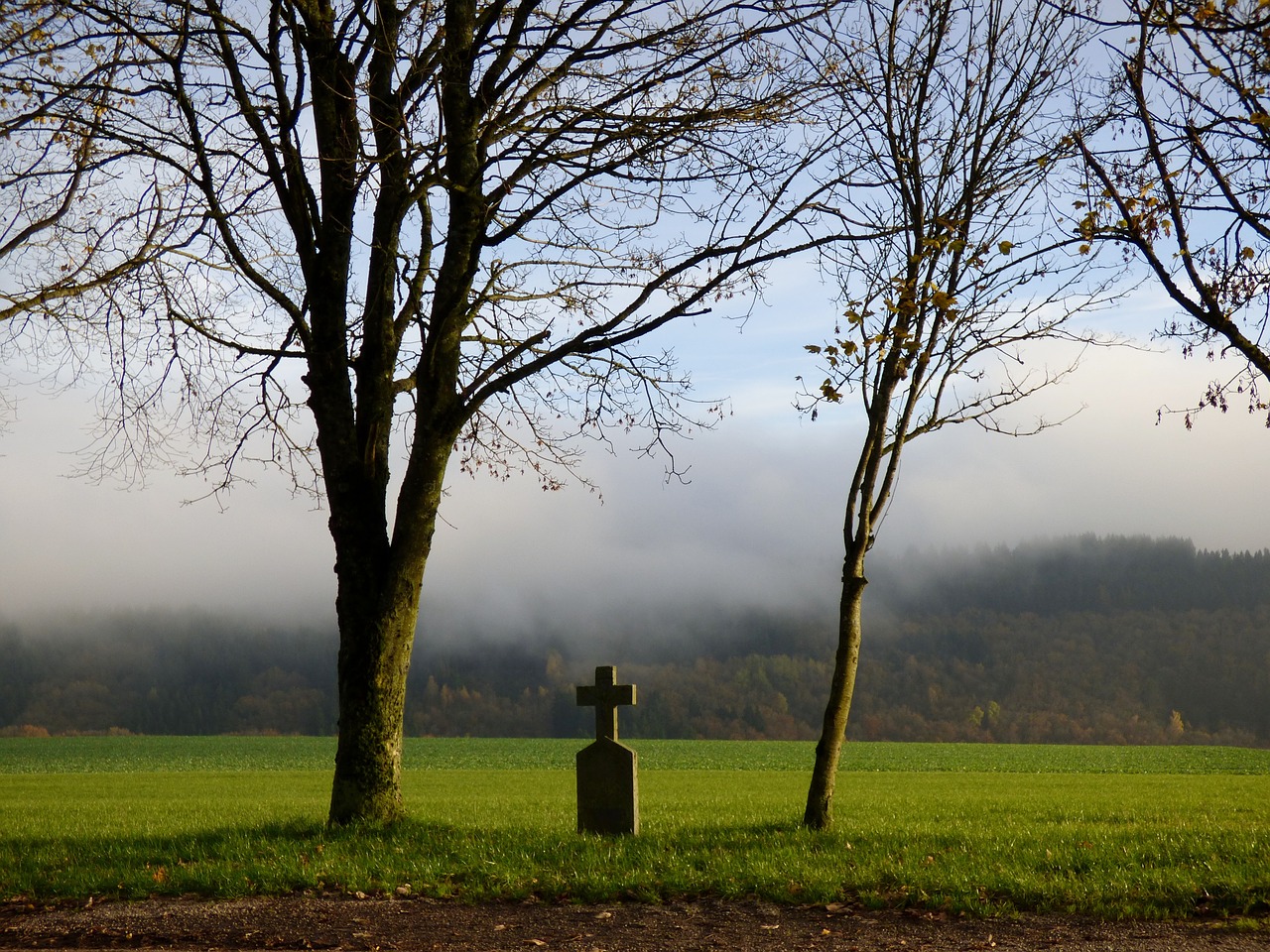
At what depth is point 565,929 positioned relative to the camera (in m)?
7.26

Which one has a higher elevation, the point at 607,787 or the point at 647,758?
the point at 607,787

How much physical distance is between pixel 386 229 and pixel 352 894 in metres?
7.18

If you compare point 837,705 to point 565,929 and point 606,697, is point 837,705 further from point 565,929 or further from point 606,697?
point 565,929

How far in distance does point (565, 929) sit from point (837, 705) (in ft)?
15.3

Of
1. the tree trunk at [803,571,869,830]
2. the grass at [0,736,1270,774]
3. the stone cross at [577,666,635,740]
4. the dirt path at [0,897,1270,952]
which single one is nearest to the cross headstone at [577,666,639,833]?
the stone cross at [577,666,635,740]

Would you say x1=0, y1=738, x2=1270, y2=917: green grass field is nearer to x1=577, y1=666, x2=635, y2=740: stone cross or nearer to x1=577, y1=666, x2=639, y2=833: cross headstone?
x1=577, y1=666, x2=639, y2=833: cross headstone

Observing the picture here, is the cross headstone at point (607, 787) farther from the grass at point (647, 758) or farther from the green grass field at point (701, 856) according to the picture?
the grass at point (647, 758)

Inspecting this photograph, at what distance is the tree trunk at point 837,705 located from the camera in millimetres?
11062

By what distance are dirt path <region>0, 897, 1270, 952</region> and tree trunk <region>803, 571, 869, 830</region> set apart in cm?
328

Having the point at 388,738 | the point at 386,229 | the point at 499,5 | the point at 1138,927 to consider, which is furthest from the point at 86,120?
the point at 1138,927

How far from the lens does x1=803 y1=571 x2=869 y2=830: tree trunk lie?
11062 mm

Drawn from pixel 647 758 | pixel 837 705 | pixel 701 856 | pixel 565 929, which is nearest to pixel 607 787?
pixel 701 856

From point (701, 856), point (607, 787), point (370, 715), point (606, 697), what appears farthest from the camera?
point (606, 697)

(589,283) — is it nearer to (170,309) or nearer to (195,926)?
(170,309)
